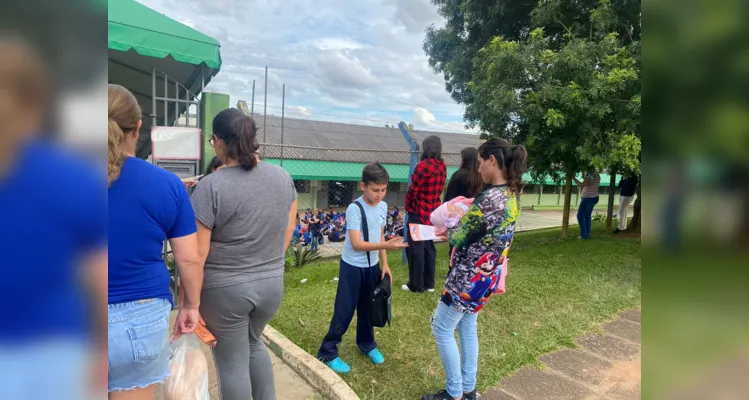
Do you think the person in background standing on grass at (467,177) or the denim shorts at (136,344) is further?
the person in background standing on grass at (467,177)

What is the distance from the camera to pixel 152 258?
1520 mm

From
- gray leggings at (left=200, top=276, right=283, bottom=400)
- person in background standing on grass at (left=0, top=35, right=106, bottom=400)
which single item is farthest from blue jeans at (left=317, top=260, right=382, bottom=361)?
person in background standing on grass at (left=0, top=35, right=106, bottom=400)

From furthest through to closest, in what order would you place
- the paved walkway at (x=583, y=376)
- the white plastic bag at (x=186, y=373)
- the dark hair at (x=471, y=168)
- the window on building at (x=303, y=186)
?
the window on building at (x=303, y=186) < the dark hair at (x=471, y=168) < the paved walkway at (x=583, y=376) < the white plastic bag at (x=186, y=373)

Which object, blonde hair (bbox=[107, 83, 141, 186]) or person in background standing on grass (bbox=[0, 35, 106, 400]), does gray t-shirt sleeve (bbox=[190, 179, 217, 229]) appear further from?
person in background standing on grass (bbox=[0, 35, 106, 400])

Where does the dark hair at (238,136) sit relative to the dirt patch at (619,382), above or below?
above

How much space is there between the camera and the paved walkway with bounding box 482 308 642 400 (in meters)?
2.82

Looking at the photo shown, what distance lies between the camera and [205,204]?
1.91 meters

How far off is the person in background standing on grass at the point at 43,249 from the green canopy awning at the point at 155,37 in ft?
9.89

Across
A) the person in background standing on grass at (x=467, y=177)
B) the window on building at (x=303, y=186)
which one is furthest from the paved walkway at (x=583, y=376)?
the window on building at (x=303, y=186)

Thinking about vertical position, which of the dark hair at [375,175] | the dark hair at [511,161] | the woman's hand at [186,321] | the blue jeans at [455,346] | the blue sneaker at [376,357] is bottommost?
the blue sneaker at [376,357]

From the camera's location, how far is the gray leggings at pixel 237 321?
1.98m

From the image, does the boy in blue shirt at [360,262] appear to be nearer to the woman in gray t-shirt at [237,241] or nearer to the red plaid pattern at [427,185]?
the woman in gray t-shirt at [237,241]

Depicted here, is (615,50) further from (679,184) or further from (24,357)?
(24,357)

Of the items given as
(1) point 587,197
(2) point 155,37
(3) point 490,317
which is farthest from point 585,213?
(2) point 155,37
